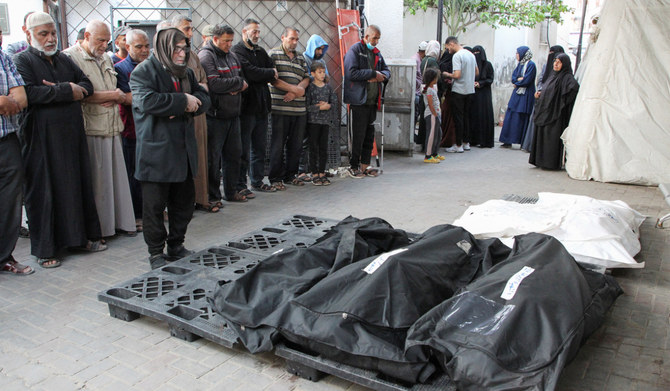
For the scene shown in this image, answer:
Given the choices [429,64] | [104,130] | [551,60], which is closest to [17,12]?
[104,130]

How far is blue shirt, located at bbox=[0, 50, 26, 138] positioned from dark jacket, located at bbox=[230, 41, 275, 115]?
8.89ft

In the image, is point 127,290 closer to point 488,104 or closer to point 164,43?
point 164,43

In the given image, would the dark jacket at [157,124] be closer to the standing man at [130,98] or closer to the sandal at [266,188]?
the standing man at [130,98]

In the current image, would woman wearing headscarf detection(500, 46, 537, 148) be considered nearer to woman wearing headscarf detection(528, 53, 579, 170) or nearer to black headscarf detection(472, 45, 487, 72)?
black headscarf detection(472, 45, 487, 72)

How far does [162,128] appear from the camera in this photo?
4.06 meters

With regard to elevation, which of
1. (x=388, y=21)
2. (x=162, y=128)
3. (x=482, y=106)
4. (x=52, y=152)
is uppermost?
(x=388, y=21)

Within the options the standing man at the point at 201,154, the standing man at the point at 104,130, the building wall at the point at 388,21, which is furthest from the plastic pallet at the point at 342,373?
the building wall at the point at 388,21

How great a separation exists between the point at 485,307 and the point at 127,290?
2.21 m

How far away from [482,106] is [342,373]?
29.8 feet

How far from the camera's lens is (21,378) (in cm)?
278

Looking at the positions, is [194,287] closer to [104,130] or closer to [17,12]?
[104,130]

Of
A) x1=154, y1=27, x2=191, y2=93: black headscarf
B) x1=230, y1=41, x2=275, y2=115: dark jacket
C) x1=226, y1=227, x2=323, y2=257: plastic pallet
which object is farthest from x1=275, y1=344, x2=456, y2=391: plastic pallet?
x1=230, y1=41, x2=275, y2=115: dark jacket

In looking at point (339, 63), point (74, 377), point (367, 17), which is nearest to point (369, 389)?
point (74, 377)

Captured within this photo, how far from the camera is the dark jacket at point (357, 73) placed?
740cm
